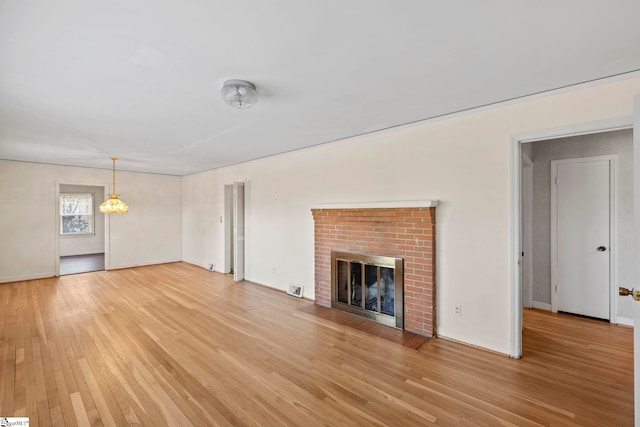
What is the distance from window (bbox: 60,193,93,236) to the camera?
28.6 feet

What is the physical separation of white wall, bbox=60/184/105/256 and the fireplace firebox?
29.8ft

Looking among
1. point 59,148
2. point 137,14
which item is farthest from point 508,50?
point 59,148

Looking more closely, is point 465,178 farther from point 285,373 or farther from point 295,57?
point 285,373

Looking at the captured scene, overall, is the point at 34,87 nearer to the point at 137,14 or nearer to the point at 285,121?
the point at 137,14

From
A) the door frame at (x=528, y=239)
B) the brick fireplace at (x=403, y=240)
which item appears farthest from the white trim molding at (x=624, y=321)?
the brick fireplace at (x=403, y=240)

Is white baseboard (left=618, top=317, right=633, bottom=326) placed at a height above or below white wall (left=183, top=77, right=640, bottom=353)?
below

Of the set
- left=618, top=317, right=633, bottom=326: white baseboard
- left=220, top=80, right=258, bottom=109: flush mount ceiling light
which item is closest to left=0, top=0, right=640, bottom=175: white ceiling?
left=220, top=80, right=258, bottom=109: flush mount ceiling light

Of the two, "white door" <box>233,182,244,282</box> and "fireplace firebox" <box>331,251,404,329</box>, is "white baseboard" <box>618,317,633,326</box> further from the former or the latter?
"white door" <box>233,182,244,282</box>

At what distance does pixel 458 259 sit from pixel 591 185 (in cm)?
217

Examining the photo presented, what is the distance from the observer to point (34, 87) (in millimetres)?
2273

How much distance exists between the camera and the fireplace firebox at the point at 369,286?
3361 mm

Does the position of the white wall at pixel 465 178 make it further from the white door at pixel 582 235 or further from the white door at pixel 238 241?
the white door at pixel 238 241

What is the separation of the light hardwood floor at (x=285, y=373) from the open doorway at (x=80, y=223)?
19.8 ft

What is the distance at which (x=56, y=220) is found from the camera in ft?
20.0
